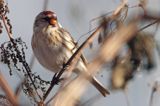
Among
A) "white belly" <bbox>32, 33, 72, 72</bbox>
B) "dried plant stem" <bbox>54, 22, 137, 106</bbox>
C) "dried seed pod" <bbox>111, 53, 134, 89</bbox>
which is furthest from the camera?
"white belly" <bbox>32, 33, 72, 72</bbox>

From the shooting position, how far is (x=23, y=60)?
142 centimetres

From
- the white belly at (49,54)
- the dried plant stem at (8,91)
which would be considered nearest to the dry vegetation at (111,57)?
the dried plant stem at (8,91)

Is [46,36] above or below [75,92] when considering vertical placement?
below

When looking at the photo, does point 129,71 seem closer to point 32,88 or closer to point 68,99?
point 32,88

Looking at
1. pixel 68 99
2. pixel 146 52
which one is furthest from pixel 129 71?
pixel 68 99

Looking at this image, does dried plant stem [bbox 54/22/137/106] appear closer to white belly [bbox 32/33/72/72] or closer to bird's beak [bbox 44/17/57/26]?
white belly [bbox 32/33/72/72]

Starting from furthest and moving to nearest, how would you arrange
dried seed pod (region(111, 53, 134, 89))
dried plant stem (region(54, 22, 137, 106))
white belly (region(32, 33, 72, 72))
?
white belly (region(32, 33, 72, 72)) < dried seed pod (region(111, 53, 134, 89)) < dried plant stem (region(54, 22, 137, 106))

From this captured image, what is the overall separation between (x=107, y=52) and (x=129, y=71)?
0.61 meters

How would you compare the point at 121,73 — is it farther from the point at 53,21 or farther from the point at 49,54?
the point at 53,21

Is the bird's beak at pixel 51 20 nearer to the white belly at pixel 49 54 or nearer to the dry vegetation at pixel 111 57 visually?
the white belly at pixel 49 54

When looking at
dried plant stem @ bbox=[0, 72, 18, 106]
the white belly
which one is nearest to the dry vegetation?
dried plant stem @ bbox=[0, 72, 18, 106]

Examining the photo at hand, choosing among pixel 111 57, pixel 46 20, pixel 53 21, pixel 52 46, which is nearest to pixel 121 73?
pixel 111 57

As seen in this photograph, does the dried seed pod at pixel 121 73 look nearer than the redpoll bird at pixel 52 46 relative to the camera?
Yes

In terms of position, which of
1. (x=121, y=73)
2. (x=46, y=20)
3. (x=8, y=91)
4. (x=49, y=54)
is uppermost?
(x=8, y=91)
